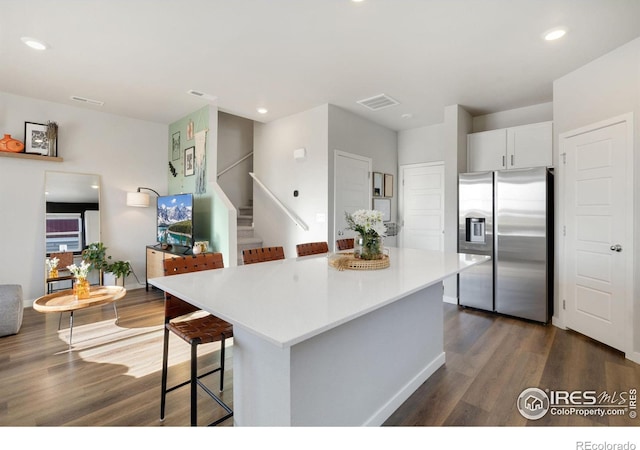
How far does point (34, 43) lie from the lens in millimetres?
2623

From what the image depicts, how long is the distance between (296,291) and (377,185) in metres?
3.82

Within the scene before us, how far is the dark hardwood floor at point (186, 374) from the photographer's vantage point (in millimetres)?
1822

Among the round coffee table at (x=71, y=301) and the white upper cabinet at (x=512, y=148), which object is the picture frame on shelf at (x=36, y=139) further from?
the white upper cabinet at (x=512, y=148)

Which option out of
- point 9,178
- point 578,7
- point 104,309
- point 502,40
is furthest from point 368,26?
point 9,178

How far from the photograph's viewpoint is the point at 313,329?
3.15 feet

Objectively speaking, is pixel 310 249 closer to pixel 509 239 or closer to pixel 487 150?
pixel 509 239

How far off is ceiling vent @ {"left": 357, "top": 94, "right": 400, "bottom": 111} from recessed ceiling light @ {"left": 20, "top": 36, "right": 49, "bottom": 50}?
322 cm

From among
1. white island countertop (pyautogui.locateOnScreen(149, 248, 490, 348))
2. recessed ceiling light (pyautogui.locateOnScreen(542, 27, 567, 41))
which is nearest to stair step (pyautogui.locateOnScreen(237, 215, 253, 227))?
white island countertop (pyautogui.locateOnScreen(149, 248, 490, 348))

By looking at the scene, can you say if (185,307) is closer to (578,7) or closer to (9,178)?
(578,7)

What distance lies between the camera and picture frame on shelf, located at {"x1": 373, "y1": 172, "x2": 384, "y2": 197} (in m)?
4.92

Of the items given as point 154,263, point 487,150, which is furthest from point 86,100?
point 487,150

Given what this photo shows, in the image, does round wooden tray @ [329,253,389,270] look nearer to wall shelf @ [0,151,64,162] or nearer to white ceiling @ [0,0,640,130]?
white ceiling @ [0,0,640,130]

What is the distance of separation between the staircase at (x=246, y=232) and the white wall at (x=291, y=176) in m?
0.13

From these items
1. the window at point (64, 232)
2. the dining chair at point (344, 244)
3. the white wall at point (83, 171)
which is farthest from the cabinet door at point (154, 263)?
the dining chair at point (344, 244)
